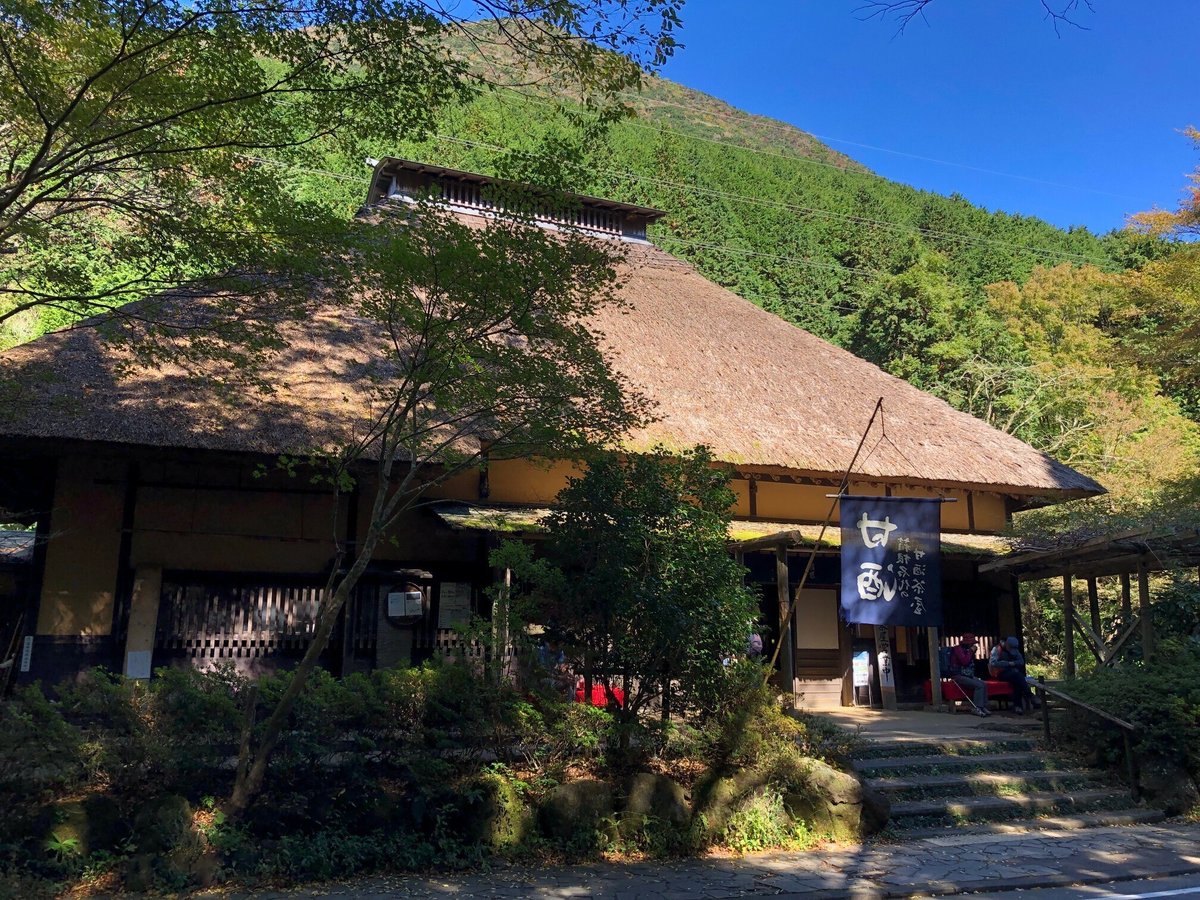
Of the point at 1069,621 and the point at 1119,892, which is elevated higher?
the point at 1069,621

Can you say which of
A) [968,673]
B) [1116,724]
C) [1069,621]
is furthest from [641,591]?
[968,673]

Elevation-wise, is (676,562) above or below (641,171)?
below

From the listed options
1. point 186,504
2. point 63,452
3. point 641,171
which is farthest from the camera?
point 641,171

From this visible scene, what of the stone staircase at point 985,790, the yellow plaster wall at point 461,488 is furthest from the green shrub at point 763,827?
the yellow plaster wall at point 461,488

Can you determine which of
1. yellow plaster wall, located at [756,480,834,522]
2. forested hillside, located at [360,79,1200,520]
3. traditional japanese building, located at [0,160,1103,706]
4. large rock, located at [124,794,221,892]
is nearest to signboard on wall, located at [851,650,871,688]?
traditional japanese building, located at [0,160,1103,706]

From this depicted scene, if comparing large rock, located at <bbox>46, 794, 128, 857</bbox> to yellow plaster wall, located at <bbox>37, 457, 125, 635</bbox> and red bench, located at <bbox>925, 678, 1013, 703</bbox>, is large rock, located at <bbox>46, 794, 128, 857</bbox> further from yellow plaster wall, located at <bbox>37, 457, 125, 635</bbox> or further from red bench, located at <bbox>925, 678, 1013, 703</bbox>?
red bench, located at <bbox>925, 678, 1013, 703</bbox>

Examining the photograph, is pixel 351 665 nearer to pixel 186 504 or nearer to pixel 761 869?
pixel 186 504

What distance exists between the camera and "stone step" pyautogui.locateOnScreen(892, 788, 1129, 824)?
8438 millimetres

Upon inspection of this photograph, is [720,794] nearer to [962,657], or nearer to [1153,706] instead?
[1153,706]

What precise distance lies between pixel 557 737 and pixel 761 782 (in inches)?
74.0

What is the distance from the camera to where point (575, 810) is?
720 cm

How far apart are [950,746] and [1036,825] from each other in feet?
4.78

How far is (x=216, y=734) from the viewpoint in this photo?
686cm

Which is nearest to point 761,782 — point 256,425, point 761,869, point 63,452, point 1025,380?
point 761,869
